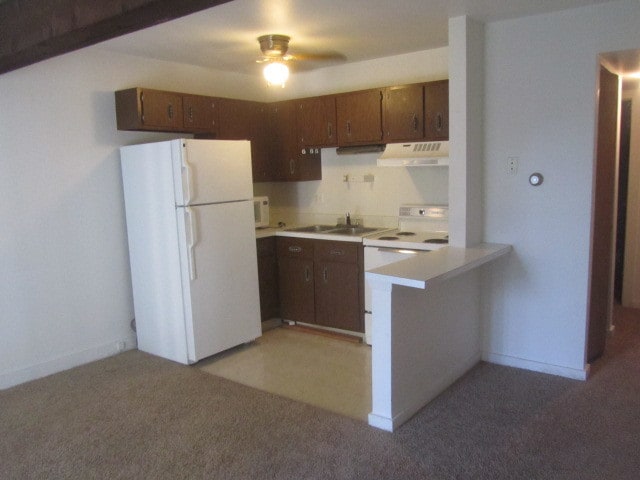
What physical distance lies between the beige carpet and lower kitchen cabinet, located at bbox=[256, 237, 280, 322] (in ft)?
3.78

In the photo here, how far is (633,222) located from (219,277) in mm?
3816

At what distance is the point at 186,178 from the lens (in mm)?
3705

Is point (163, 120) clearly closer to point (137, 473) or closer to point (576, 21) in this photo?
point (137, 473)

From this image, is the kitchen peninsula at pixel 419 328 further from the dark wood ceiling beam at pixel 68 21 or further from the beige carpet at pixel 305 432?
the dark wood ceiling beam at pixel 68 21

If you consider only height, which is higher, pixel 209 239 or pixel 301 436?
pixel 209 239

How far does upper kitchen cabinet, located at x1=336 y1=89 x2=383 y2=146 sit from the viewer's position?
14.3 feet

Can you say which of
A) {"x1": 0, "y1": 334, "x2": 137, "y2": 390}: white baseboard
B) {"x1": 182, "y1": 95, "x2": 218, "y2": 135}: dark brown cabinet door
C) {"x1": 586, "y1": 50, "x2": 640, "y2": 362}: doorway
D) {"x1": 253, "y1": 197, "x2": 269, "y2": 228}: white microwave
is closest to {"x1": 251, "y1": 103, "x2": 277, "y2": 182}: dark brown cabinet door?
{"x1": 253, "y1": 197, "x2": 269, "y2": 228}: white microwave

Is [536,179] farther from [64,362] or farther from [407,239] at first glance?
[64,362]

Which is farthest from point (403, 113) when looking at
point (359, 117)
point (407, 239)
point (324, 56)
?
point (407, 239)

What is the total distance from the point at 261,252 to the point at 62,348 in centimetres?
173

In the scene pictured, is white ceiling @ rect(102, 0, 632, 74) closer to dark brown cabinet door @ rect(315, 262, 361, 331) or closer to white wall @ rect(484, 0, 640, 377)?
white wall @ rect(484, 0, 640, 377)

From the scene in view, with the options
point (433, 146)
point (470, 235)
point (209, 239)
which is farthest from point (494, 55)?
point (209, 239)

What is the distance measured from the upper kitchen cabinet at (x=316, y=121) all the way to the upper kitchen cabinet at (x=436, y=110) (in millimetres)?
867

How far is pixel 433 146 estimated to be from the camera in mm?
4066
